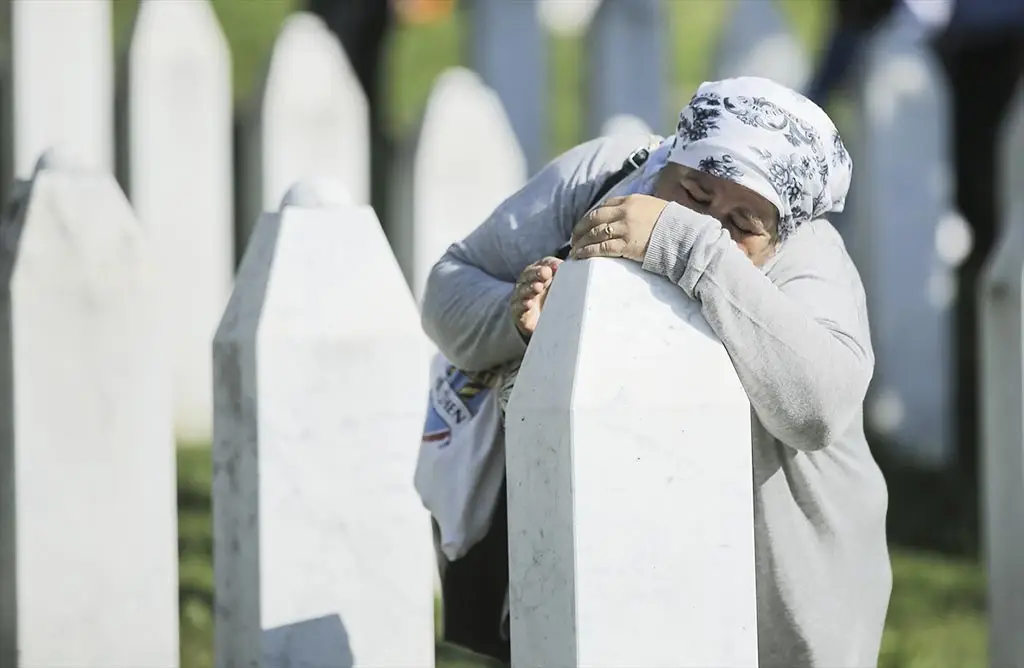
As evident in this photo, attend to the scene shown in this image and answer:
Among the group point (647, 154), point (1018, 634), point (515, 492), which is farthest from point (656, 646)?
point (1018, 634)

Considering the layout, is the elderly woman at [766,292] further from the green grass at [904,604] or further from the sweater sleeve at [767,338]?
the green grass at [904,604]

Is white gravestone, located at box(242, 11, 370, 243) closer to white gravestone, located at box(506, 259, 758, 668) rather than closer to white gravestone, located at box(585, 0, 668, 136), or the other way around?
white gravestone, located at box(585, 0, 668, 136)

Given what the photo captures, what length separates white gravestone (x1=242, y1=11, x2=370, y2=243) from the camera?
22.9 ft

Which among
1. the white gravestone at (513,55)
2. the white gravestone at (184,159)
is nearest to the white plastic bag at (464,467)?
the white gravestone at (184,159)

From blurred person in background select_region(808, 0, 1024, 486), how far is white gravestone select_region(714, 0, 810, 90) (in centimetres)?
28

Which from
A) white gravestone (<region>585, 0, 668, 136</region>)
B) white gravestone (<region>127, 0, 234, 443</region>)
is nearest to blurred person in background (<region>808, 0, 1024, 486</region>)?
white gravestone (<region>585, 0, 668, 136</region>)

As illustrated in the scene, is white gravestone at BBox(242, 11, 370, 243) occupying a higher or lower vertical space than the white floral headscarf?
lower

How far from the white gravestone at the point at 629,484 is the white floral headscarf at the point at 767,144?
347 millimetres

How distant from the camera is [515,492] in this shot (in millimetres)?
2426

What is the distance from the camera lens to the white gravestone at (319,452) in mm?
3080

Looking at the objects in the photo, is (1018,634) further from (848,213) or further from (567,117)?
(567,117)

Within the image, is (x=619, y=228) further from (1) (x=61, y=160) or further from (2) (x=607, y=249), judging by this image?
(1) (x=61, y=160)

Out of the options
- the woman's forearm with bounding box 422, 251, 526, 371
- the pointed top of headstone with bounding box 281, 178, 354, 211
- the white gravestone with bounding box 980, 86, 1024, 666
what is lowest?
the white gravestone with bounding box 980, 86, 1024, 666

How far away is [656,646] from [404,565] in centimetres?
101
